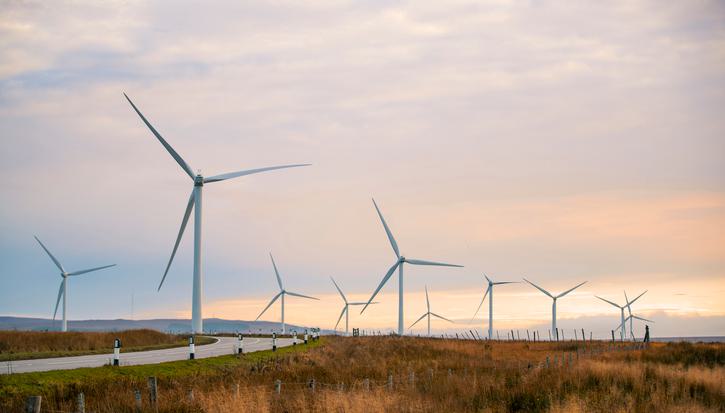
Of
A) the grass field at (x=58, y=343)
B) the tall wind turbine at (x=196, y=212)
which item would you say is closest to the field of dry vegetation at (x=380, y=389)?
the grass field at (x=58, y=343)

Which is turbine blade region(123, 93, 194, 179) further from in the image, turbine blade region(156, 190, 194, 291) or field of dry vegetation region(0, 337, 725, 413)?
field of dry vegetation region(0, 337, 725, 413)

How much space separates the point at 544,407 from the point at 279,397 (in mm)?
7274

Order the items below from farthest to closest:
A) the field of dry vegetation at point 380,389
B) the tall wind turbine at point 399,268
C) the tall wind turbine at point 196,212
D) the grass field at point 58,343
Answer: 1. the tall wind turbine at point 399,268
2. the tall wind turbine at point 196,212
3. the grass field at point 58,343
4. the field of dry vegetation at point 380,389

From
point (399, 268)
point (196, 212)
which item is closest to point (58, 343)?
point (196, 212)

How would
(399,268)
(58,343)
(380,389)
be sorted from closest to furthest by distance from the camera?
(380,389) → (58,343) → (399,268)

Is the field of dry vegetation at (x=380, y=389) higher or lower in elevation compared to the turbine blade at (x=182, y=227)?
lower

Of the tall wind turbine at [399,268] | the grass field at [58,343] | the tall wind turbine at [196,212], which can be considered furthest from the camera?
the tall wind turbine at [399,268]

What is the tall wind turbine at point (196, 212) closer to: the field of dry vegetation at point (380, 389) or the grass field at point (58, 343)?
the grass field at point (58, 343)

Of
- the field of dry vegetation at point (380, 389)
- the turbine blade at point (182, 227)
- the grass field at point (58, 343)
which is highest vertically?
the turbine blade at point (182, 227)

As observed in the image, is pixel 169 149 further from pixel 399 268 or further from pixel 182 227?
pixel 399 268

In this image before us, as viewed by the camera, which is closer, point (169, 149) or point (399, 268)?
point (169, 149)

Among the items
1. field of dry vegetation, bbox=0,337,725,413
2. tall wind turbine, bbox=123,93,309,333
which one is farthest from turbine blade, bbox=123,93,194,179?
field of dry vegetation, bbox=0,337,725,413

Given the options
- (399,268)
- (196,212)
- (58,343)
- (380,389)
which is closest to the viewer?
(380,389)

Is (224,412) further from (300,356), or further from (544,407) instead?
(300,356)
